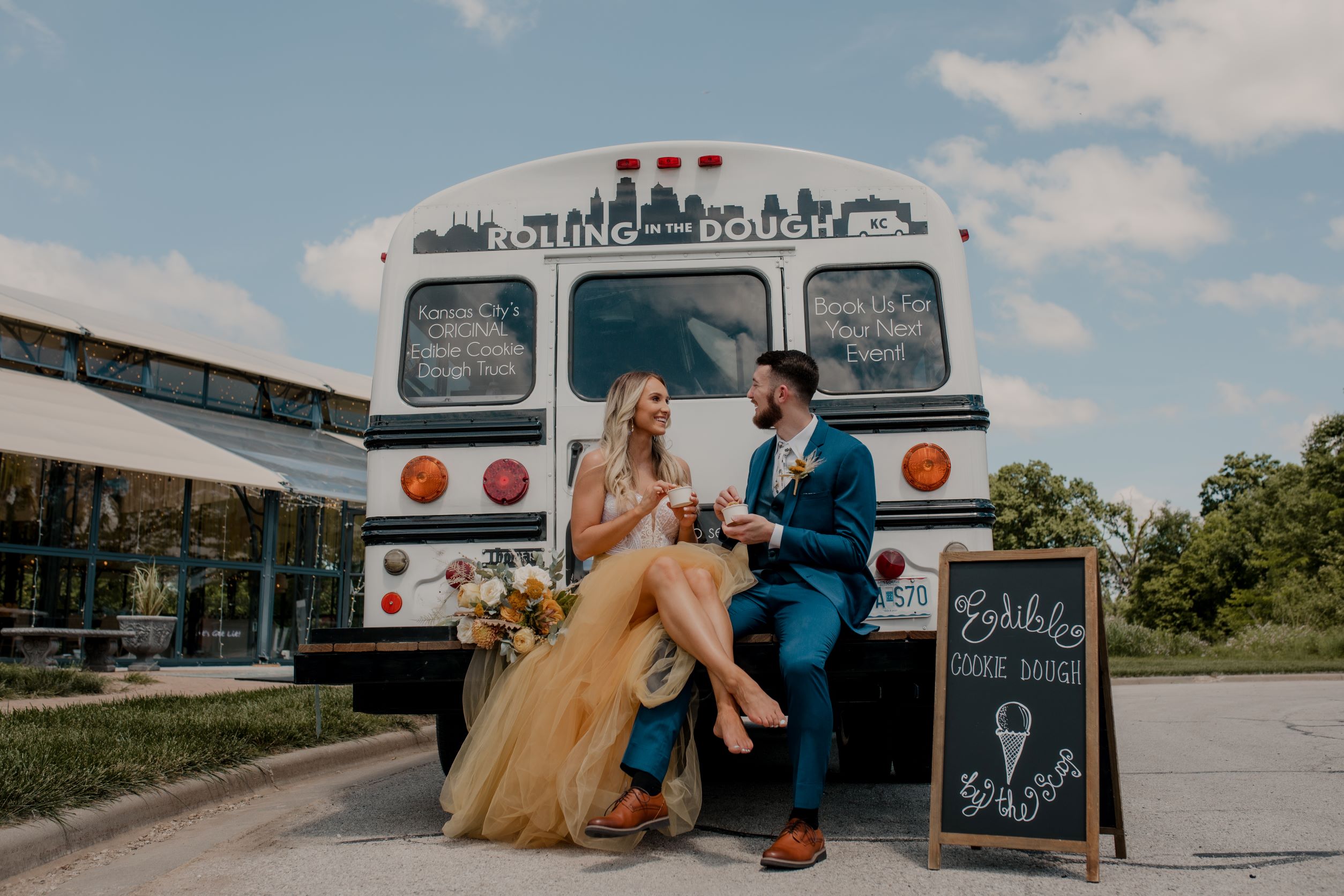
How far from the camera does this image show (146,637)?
602 inches

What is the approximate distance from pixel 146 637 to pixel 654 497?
44.4 feet

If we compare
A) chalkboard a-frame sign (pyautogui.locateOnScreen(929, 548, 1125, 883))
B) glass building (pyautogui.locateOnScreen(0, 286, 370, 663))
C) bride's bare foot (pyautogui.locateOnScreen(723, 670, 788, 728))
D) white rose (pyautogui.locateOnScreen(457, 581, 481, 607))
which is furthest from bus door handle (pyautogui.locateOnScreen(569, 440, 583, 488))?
glass building (pyautogui.locateOnScreen(0, 286, 370, 663))

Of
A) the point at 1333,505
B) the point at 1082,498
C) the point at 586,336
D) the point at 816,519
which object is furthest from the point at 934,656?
the point at 1082,498

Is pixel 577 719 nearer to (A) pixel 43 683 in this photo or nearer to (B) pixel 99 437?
(A) pixel 43 683

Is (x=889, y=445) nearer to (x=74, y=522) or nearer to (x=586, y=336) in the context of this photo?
(x=586, y=336)

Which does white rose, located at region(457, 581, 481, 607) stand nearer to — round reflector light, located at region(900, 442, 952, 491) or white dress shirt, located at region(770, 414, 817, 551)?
white dress shirt, located at region(770, 414, 817, 551)

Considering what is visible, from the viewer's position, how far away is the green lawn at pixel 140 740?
4.32m

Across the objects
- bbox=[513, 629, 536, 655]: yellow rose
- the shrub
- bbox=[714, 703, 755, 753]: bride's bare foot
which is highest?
bbox=[513, 629, 536, 655]: yellow rose

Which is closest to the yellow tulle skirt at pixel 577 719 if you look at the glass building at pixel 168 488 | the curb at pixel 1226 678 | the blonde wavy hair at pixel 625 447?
the blonde wavy hair at pixel 625 447

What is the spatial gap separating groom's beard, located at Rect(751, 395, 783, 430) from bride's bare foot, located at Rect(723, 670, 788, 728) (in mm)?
1074

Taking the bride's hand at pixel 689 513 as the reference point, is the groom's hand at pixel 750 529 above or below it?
below

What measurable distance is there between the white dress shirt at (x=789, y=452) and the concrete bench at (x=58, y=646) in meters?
11.5

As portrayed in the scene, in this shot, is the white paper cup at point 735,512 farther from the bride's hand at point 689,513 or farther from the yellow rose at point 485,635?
the yellow rose at point 485,635

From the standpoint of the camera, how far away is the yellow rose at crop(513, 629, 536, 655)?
13.0 ft
